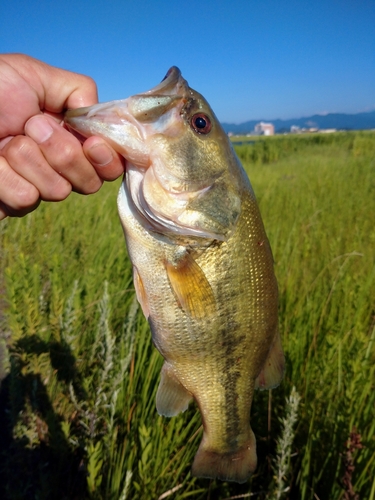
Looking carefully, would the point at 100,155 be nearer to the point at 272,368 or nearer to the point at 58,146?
A: the point at 58,146

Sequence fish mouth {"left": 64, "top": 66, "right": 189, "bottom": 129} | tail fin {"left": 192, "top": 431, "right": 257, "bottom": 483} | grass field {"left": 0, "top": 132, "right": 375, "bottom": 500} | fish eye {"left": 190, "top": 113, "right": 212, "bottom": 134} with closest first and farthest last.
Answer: fish mouth {"left": 64, "top": 66, "right": 189, "bottom": 129} < fish eye {"left": 190, "top": 113, "right": 212, "bottom": 134} < tail fin {"left": 192, "top": 431, "right": 257, "bottom": 483} < grass field {"left": 0, "top": 132, "right": 375, "bottom": 500}

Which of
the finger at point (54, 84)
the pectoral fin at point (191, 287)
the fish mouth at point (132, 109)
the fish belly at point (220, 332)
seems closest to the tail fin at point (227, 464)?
the fish belly at point (220, 332)

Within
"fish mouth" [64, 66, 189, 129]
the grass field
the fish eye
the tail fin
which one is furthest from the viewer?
the grass field

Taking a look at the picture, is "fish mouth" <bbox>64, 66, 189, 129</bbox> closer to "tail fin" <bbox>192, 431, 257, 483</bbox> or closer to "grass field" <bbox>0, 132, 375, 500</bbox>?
"grass field" <bbox>0, 132, 375, 500</bbox>

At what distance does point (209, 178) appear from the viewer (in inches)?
52.7

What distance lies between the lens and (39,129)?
1.35 metres

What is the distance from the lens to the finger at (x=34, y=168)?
1390 millimetres

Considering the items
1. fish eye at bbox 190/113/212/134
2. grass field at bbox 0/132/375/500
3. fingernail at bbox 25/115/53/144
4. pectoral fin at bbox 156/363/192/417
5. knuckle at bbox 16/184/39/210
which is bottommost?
grass field at bbox 0/132/375/500

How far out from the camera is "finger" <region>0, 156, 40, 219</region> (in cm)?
144

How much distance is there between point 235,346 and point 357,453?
848 millimetres

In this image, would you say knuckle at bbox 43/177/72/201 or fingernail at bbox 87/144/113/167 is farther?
knuckle at bbox 43/177/72/201

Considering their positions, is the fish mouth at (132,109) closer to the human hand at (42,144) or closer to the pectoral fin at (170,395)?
the human hand at (42,144)

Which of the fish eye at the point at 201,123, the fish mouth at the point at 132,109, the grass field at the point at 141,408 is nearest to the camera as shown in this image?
the fish mouth at the point at 132,109

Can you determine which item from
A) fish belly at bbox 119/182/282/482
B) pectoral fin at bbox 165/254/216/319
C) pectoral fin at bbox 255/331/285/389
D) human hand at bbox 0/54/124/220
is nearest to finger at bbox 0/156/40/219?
human hand at bbox 0/54/124/220
